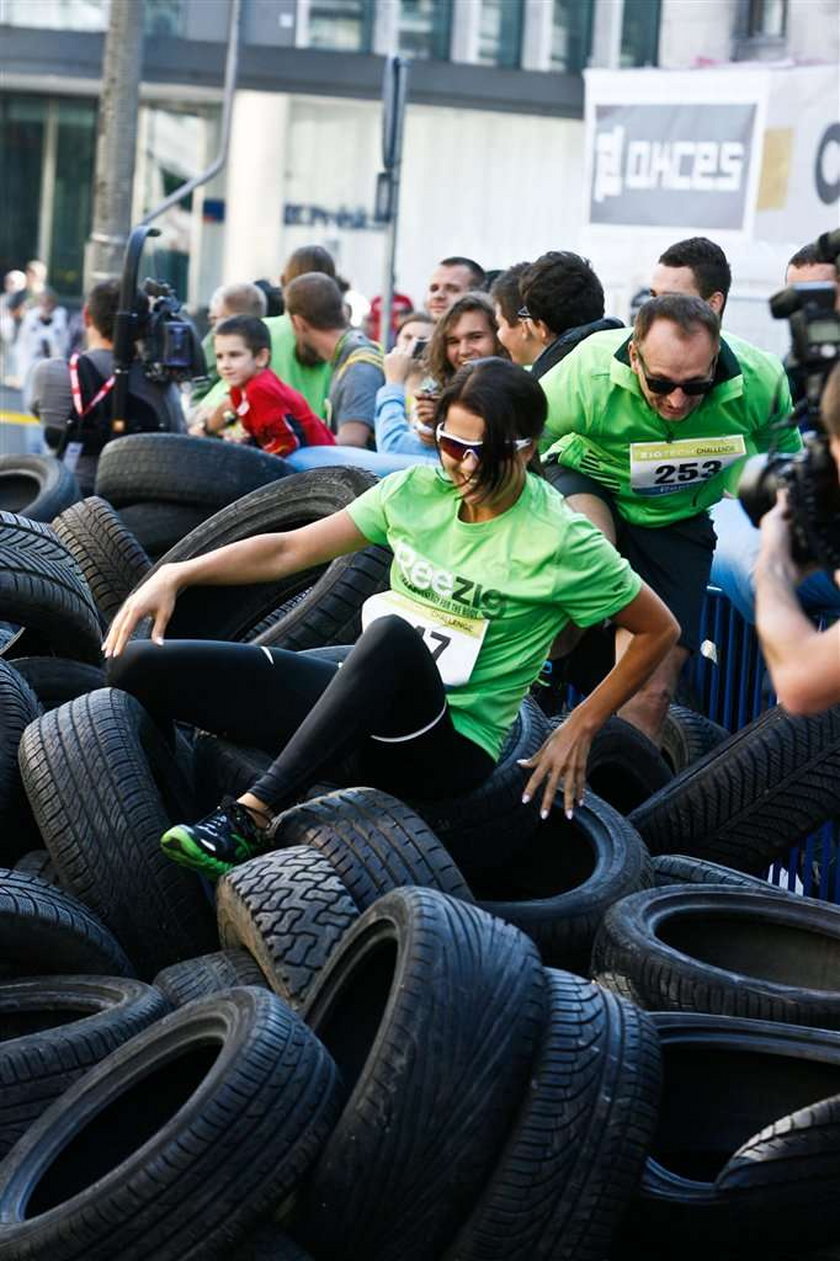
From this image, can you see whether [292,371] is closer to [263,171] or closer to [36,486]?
[36,486]

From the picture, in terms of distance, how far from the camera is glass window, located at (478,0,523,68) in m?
33.5

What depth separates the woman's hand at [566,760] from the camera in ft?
15.7

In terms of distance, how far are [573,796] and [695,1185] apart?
1.27 m

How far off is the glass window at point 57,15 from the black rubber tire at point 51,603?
93.4ft

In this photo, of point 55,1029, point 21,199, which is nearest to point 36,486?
point 55,1029

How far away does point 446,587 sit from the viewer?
188 inches

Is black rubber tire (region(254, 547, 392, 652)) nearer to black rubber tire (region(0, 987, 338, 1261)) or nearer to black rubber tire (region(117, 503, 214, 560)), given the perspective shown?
black rubber tire (region(117, 503, 214, 560))

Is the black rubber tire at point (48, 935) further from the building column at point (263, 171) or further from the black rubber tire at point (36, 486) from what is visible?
the building column at point (263, 171)

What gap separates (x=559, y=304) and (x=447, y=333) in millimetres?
644

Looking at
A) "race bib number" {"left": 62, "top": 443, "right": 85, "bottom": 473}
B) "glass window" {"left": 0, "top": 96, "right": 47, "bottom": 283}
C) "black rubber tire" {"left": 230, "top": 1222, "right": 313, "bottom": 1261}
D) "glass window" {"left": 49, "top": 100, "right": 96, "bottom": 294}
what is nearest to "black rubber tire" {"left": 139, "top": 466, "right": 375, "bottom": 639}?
"race bib number" {"left": 62, "top": 443, "right": 85, "bottom": 473}

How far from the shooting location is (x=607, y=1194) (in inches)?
141

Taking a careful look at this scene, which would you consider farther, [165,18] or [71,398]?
[165,18]

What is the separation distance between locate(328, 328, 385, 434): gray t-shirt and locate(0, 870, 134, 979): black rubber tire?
15.7 feet

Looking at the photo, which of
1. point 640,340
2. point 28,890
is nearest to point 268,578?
point 28,890
